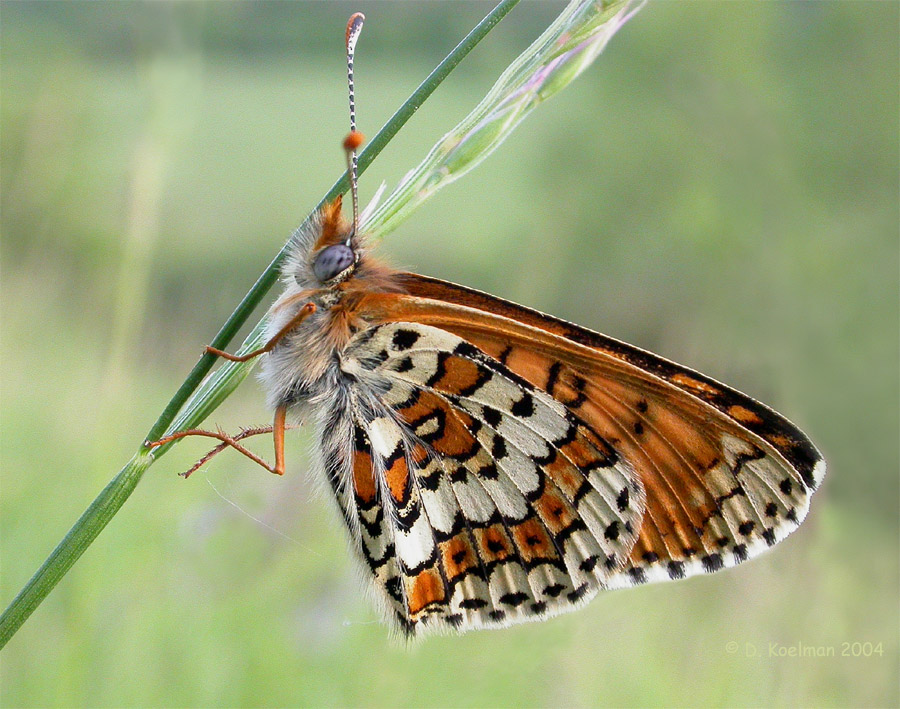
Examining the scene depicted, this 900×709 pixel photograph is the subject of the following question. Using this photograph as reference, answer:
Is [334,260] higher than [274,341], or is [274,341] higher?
[334,260]

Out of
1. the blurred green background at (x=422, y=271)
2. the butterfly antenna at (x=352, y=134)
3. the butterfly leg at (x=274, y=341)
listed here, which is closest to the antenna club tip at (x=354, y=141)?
the butterfly antenna at (x=352, y=134)

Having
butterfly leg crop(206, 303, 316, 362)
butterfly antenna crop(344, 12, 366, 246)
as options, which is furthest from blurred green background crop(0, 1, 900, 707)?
butterfly leg crop(206, 303, 316, 362)

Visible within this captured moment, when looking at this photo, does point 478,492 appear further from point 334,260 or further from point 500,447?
point 334,260

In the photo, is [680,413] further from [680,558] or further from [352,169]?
[352,169]

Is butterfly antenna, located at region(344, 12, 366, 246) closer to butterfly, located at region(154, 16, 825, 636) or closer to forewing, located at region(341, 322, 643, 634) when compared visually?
butterfly, located at region(154, 16, 825, 636)

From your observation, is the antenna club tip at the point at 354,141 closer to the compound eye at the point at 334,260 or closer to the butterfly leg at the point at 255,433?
the compound eye at the point at 334,260

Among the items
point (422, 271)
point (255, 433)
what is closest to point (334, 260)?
point (255, 433)
